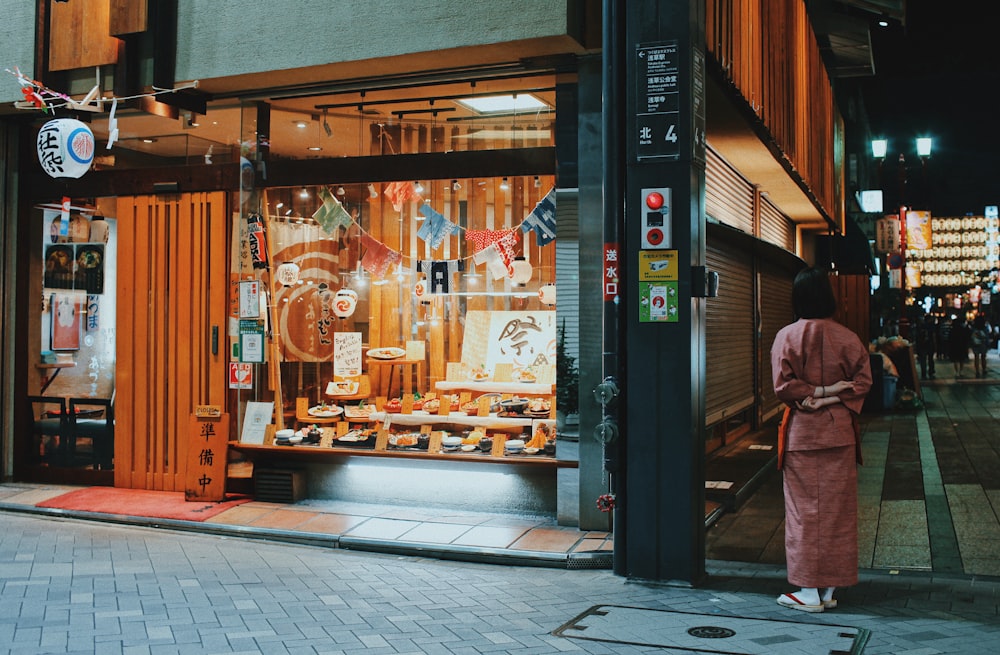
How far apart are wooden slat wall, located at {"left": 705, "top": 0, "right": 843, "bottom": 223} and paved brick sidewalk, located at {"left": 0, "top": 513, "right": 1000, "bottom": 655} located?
468cm

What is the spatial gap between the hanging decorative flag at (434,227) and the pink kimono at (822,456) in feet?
16.8

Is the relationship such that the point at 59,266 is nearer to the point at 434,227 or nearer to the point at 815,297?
the point at 434,227

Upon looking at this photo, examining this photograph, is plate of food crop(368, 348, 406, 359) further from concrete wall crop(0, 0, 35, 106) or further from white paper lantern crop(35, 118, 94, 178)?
concrete wall crop(0, 0, 35, 106)

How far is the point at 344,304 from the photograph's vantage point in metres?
11.0

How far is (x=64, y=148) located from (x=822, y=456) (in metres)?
8.17

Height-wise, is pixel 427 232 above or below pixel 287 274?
above

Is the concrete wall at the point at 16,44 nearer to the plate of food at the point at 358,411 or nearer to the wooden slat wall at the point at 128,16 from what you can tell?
the wooden slat wall at the point at 128,16

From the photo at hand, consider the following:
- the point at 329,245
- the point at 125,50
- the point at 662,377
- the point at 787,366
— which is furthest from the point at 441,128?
the point at 787,366

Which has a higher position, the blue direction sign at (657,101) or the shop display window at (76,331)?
the blue direction sign at (657,101)

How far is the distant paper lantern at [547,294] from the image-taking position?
1020 cm

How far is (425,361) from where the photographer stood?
1109 centimetres

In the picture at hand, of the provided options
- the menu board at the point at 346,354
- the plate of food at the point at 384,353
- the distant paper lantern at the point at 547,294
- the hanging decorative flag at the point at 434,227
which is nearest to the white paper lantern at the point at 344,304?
the menu board at the point at 346,354

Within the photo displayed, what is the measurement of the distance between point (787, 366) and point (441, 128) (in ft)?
16.8

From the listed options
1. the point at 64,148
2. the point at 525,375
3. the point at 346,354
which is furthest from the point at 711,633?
the point at 64,148
